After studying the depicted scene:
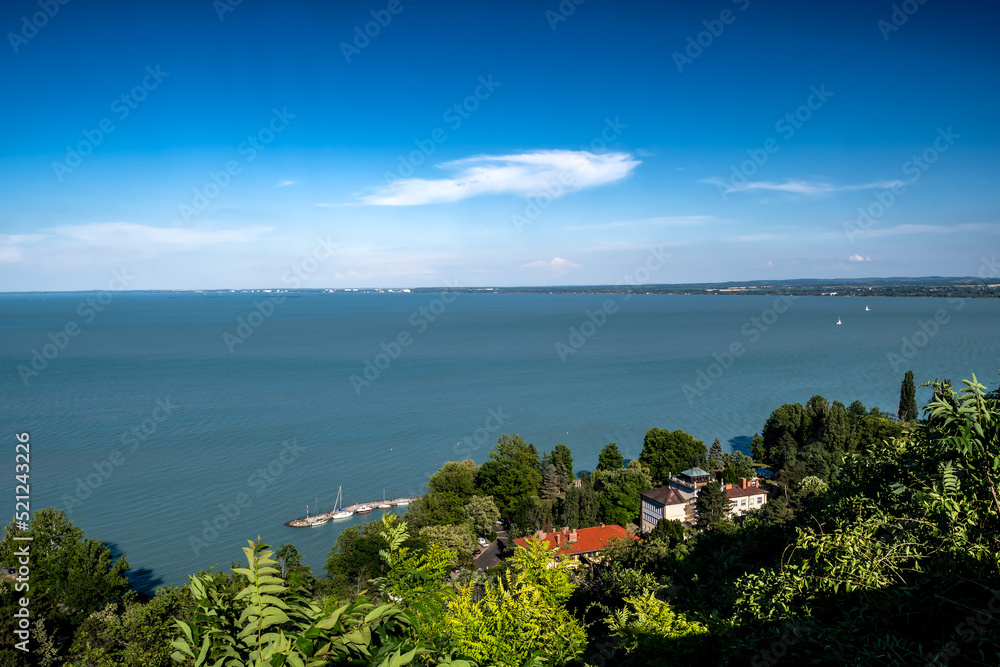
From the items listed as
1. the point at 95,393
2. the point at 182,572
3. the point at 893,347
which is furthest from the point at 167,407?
the point at 893,347

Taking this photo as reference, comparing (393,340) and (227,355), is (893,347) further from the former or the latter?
(227,355)

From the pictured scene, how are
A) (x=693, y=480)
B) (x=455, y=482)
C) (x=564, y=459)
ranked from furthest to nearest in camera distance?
(x=564, y=459), (x=693, y=480), (x=455, y=482)

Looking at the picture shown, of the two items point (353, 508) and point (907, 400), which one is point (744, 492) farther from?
point (353, 508)

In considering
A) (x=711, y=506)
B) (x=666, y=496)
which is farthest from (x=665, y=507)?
(x=711, y=506)

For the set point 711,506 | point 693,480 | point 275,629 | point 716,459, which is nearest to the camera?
point 275,629

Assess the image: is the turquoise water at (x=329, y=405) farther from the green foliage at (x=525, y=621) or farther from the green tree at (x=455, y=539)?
the green foliage at (x=525, y=621)

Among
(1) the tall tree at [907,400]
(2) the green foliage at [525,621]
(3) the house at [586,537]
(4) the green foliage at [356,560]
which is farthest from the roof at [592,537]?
(1) the tall tree at [907,400]

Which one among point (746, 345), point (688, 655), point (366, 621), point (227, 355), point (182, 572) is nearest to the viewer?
point (366, 621)
